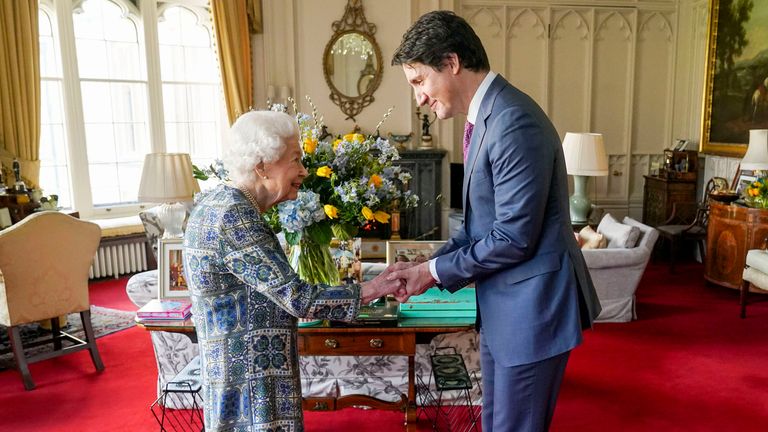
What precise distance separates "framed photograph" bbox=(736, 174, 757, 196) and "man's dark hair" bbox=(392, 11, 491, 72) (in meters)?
5.69

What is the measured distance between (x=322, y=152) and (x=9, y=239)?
7.76ft

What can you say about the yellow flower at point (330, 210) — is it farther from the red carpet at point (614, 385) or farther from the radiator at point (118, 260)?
the radiator at point (118, 260)

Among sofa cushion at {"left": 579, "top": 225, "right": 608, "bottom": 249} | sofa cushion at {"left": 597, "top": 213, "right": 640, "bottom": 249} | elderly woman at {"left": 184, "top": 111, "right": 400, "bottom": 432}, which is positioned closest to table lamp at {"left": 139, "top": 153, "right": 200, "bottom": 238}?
elderly woman at {"left": 184, "top": 111, "right": 400, "bottom": 432}

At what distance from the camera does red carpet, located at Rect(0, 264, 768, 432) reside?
3.32 m

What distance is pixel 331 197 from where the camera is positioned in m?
2.42

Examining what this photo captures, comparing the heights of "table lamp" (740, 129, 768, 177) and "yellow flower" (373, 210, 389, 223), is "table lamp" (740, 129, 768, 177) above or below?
above

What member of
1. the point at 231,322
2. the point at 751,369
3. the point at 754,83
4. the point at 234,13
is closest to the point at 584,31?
the point at 754,83

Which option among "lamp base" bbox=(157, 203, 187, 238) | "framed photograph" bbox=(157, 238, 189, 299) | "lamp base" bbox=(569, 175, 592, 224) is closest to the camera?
"framed photograph" bbox=(157, 238, 189, 299)

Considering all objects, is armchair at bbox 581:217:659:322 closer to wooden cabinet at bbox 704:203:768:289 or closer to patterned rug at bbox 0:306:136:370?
wooden cabinet at bbox 704:203:768:289

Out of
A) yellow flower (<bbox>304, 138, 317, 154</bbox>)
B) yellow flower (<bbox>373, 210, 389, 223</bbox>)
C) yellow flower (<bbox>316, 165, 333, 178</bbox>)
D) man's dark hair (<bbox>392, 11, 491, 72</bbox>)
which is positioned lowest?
yellow flower (<bbox>373, 210, 389, 223</bbox>)

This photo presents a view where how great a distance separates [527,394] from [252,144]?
1.05 meters

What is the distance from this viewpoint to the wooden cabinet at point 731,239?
534 centimetres

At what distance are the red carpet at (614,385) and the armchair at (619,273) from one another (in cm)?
13

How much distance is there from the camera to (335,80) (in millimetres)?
7891
